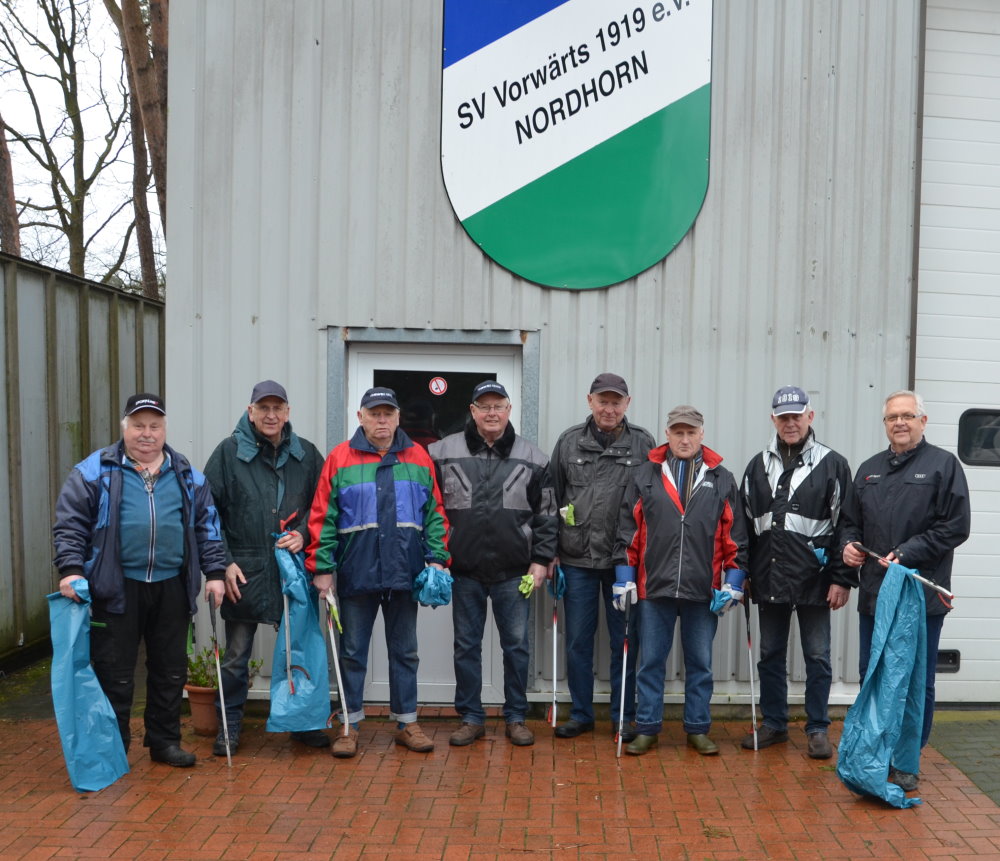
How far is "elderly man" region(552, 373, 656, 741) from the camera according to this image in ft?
18.7

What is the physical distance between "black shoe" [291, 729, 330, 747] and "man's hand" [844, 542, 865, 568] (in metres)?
2.87

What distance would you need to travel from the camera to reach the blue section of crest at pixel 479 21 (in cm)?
614

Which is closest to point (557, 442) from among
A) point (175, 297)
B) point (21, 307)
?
point (175, 297)

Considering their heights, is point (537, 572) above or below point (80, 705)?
above

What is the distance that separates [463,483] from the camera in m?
5.69

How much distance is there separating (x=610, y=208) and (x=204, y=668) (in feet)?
11.5

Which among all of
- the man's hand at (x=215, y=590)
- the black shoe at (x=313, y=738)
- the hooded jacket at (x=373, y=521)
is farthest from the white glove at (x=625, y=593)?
the man's hand at (x=215, y=590)

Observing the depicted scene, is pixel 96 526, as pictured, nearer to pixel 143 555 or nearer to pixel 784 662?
pixel 143 555

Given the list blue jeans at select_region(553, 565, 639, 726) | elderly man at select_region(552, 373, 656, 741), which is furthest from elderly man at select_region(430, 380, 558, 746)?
blue jeans at select_region(553, 565, 639, 726)

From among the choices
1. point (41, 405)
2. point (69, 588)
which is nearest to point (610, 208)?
point (69, 588)

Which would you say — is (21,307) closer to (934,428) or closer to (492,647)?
(492,647)

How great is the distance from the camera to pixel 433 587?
215 inches

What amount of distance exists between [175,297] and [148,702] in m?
2.31

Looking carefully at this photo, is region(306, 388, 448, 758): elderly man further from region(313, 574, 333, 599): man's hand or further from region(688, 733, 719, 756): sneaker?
region(688, 733, 719, 756): sneaker
